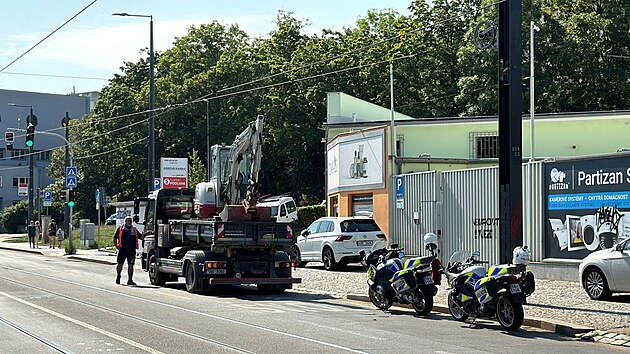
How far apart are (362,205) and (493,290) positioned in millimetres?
20781

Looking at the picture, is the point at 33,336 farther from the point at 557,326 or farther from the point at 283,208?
the point at 283,208

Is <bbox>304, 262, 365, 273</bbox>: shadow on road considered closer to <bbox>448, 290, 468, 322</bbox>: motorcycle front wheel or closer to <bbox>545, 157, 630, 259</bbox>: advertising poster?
<bbox>545, 157, 630, 259</bbox>: advertising poster

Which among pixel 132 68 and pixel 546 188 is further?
pixel 132 68

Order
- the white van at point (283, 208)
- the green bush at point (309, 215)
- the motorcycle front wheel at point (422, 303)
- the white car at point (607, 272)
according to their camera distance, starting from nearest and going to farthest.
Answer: the motorcycle front wheel at point (422, 303) < the white car at point (607, 272) < the white van at point (283, 208) < the green bush at point (309, 215)

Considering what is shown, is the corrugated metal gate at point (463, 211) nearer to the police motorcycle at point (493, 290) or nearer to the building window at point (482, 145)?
the police motorcycle at point (493, 290)

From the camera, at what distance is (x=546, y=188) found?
946 inches

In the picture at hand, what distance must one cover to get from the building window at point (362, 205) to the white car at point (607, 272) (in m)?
15.9

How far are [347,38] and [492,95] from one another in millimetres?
19316

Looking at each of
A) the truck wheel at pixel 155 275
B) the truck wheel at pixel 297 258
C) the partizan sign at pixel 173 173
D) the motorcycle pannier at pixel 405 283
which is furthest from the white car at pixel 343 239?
the motorcycle pannier at pixel 405 283

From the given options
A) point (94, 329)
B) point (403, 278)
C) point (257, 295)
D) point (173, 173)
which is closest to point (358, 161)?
point (173, 173)

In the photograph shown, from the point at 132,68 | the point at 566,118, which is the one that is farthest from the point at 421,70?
the point at 132,68

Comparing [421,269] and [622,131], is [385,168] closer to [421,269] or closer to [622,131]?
[622,131]

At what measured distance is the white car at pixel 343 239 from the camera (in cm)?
2883

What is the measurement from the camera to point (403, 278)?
1720 centimetres
